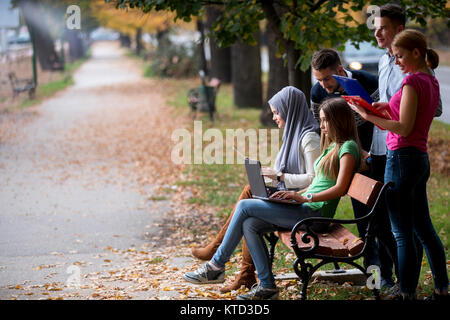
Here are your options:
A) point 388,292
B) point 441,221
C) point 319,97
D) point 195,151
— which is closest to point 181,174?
point 195,151

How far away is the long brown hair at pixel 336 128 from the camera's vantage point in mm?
4191

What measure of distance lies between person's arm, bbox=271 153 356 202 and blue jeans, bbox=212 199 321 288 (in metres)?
0.10

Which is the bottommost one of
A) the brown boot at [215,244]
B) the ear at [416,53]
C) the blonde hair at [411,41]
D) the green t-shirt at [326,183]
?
the brown boot at [215,244]

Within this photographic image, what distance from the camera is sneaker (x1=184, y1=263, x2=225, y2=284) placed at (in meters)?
4.46

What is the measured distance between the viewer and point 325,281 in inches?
186

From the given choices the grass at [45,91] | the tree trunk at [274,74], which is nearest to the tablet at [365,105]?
the tree trunk at [274,74]

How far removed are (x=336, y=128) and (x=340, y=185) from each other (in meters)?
0.39

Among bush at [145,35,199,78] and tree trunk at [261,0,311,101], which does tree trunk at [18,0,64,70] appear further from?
tree trunk at [261,0,311,101]

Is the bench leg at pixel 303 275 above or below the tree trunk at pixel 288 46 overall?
below

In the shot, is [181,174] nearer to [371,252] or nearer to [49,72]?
[371,252]

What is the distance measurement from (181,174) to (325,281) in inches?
232

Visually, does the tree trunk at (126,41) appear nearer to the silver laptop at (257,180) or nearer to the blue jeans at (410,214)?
the silver laptop at (257,180)
